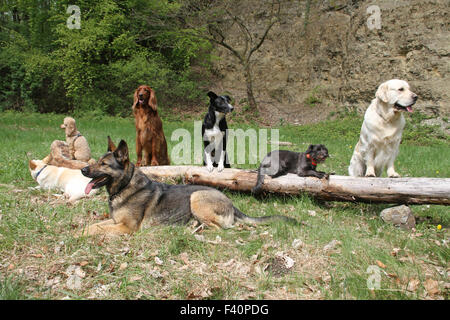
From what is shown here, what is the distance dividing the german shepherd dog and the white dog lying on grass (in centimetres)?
161

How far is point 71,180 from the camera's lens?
241 inches

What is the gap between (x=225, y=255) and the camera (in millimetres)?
4098

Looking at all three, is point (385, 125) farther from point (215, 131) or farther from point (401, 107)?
point (215, 131)

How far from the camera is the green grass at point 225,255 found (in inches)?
132

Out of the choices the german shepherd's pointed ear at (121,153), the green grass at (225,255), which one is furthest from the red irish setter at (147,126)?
the german shepherd's pointed ear at (121,153)

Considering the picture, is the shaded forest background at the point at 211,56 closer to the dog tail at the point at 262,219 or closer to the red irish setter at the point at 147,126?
the red irish setter at the point at 147,126

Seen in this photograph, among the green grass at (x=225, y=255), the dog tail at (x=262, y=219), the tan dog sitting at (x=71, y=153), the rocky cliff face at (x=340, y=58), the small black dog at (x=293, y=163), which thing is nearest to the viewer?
the green grass at (x=225, y=255)

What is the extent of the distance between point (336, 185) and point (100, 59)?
23.6 metres

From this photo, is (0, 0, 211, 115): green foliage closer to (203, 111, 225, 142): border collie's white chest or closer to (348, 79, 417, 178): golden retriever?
(203, 111, 225, 142): border collie's white chest

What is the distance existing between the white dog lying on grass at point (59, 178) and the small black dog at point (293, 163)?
10.3 ft

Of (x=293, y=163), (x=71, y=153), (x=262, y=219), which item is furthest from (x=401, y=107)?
(x=71, y=153)

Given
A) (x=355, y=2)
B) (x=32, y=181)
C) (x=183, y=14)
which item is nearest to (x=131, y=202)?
(x=32, y=181)

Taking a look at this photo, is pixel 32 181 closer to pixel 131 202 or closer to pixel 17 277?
pixel 131 202
